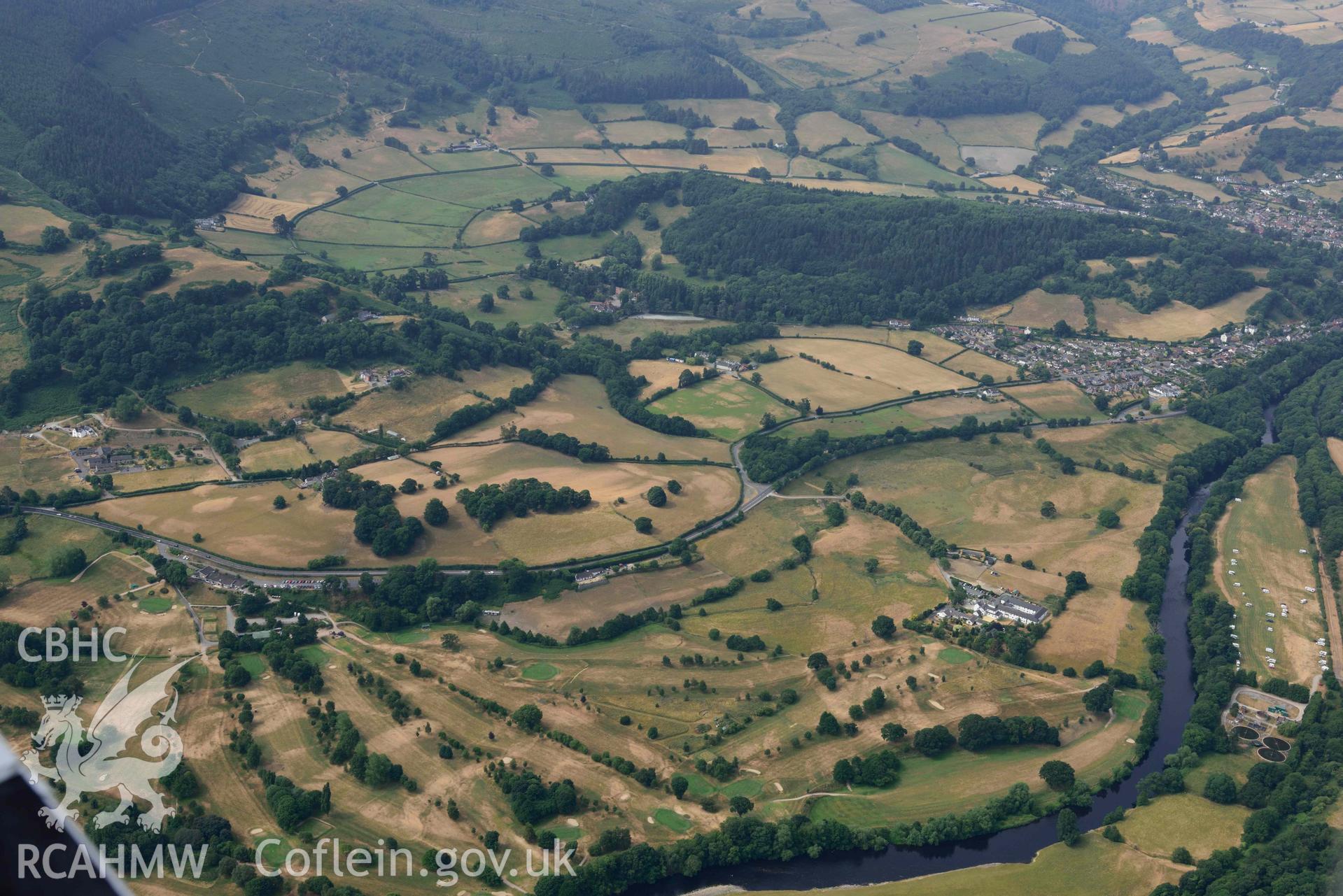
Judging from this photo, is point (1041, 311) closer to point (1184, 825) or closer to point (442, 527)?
point (442, 527)

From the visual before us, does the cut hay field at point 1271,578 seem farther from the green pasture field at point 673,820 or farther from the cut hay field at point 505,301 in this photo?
the cut hay field at point 505,301

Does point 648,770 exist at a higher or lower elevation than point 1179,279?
lower

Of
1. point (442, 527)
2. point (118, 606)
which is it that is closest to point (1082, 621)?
point (442, 527)

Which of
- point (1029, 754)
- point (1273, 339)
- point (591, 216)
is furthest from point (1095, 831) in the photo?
point (591, 216)

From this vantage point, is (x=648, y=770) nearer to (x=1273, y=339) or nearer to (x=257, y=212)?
(x=1273, y=339)

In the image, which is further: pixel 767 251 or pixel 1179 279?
pixel 767 251

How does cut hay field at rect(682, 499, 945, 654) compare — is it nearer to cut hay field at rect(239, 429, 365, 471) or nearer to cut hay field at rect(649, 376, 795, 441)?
cut hay field at rect(649, 376, 795, 441)

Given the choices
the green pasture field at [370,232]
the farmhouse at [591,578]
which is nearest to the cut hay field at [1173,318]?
the farmhouse at [591,578]

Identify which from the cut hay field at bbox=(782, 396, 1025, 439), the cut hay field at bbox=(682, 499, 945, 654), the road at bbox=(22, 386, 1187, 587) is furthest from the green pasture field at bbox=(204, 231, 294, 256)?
the cut hay field at bbox=(682, 499, 945, 654)
